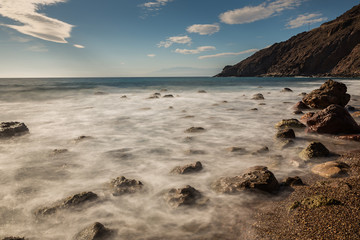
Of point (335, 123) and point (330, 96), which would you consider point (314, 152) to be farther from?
point (330, 96)

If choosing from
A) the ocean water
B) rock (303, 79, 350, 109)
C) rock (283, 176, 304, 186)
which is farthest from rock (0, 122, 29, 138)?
rock (303, 79, 350, 109)

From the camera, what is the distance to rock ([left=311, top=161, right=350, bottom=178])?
319 centimetres

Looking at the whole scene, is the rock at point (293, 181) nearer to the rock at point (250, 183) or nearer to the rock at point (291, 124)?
the rock at point (250, 183)

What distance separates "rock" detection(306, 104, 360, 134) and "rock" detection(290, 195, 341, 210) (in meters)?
3.94

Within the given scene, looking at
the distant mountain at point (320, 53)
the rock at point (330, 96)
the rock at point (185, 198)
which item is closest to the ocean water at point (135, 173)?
the rock at point (185, 198)

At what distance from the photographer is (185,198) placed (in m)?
2.86

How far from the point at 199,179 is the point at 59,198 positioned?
2.18 meters

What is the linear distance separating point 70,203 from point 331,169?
400 centimetres

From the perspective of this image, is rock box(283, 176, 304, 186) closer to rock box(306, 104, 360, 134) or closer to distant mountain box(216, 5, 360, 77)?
rock box(306, 104, 360, 134)

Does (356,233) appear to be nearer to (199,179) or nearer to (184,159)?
(199,179)

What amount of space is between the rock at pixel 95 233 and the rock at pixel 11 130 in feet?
18.0

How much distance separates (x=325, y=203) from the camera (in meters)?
2.35

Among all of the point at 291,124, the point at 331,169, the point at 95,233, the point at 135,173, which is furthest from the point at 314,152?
the point at 95,233

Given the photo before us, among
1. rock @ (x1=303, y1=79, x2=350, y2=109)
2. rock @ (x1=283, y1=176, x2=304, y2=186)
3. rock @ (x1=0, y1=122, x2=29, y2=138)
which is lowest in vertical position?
rock @ (x1=283, y1=176, x2=304, y2=186)
